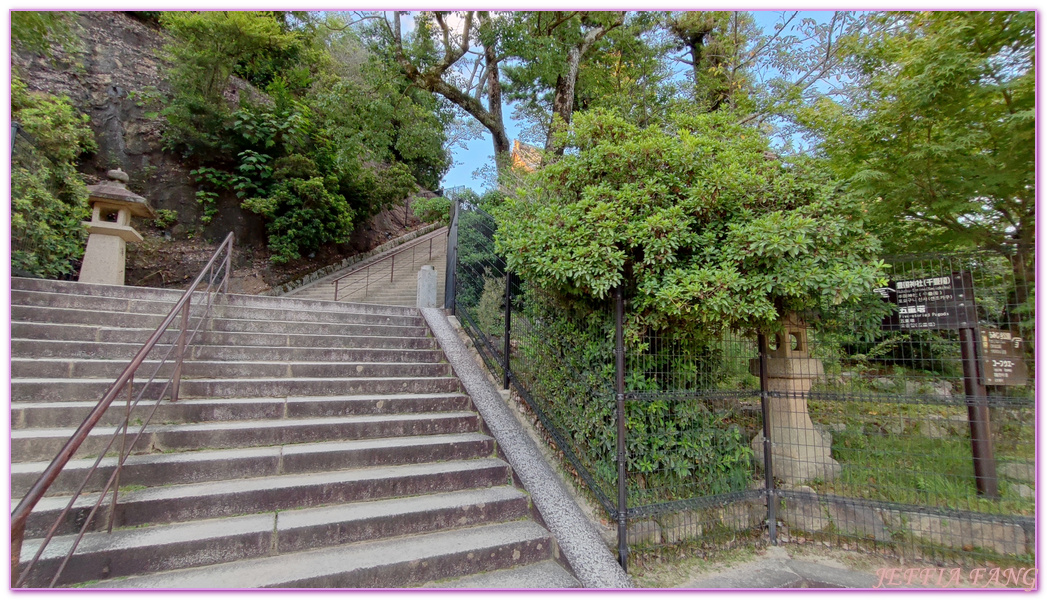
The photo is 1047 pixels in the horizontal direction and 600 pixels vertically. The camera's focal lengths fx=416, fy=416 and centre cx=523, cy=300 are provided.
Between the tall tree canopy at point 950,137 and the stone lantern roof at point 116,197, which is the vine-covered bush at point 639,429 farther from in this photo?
the stone lantern roof at point 116,197

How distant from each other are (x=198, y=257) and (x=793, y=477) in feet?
39.8


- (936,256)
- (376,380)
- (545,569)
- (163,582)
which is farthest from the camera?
(376,380)

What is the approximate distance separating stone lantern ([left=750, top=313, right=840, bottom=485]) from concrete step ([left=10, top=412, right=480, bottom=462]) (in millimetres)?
2426

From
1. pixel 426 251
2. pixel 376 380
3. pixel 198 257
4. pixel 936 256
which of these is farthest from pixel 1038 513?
pixel 198 257

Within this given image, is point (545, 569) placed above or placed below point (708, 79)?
below

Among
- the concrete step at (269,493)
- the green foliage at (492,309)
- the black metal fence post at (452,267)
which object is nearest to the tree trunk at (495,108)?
the black metal fence post at (452,267)

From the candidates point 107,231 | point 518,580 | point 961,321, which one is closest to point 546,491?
point 518,580

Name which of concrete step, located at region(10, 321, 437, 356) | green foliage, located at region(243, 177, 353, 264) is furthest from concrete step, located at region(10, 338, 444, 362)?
green foliage, located at region(243, 177, 353, 264)

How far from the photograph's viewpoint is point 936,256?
2.77m

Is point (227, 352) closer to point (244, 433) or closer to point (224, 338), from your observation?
point (224, 338)

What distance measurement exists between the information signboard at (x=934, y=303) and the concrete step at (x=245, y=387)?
11.8 ft

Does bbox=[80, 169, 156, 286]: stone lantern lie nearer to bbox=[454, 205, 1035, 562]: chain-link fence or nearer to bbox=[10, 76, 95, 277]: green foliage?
bbox=[10, 76, 95, 277]: green foliage

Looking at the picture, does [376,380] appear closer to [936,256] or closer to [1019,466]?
[936,256]

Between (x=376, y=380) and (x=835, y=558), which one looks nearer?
(x=835, y=558)
